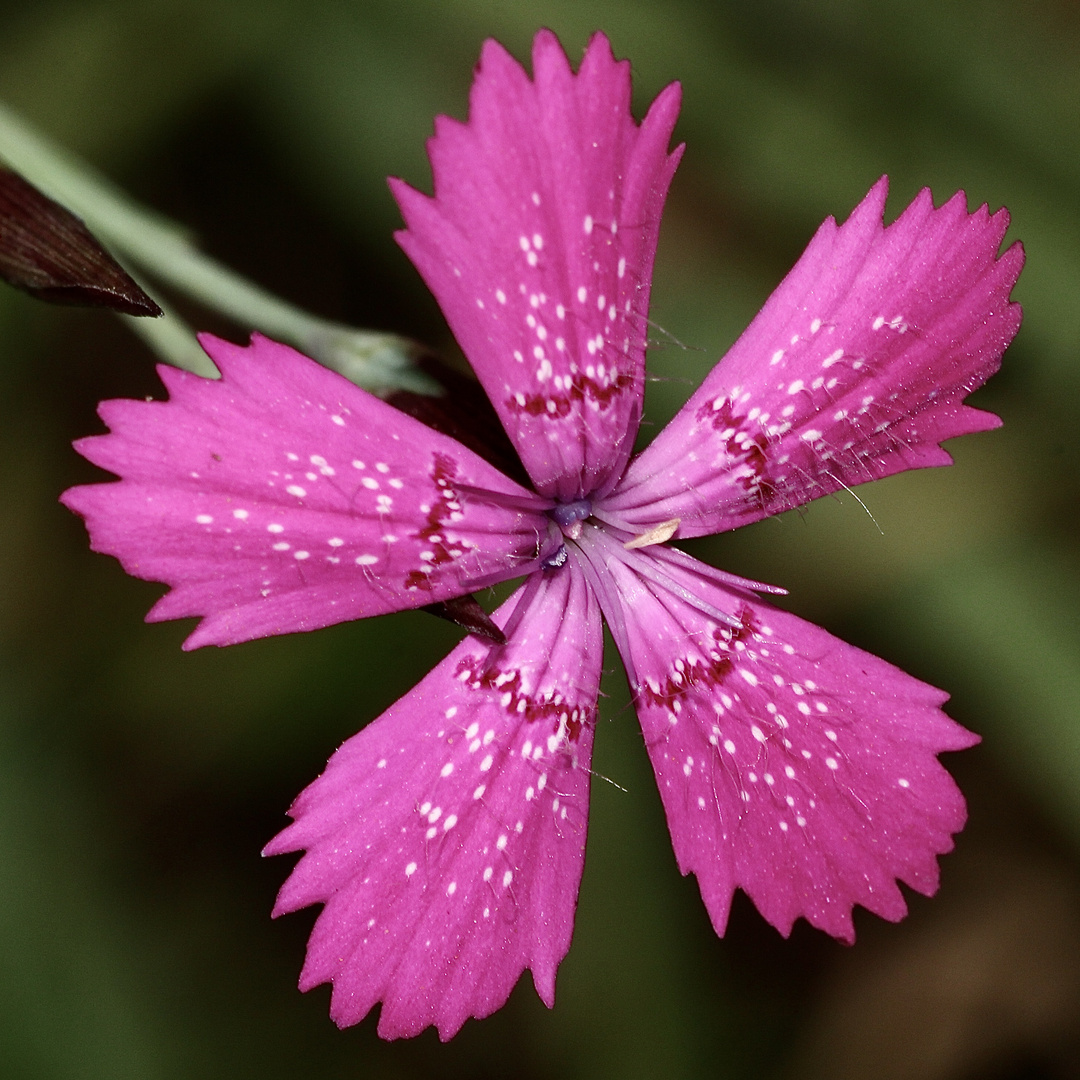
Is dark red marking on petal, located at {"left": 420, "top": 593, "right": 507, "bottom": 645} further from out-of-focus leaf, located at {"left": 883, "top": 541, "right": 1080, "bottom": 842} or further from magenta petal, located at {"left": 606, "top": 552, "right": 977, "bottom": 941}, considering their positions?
out-of-focus leaf, located at {"left": 883, "top": 541, "right": 1080, "bottom": 842}

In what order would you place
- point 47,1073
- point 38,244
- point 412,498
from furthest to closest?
1. point 47,1073
2. point 412,498
3. point 38,244

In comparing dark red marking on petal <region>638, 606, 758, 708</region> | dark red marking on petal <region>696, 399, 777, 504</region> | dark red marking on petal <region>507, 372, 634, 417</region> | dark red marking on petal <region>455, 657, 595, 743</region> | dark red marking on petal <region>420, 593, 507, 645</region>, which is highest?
dark red marking on petal <region>696, 399, 777, 504</region>

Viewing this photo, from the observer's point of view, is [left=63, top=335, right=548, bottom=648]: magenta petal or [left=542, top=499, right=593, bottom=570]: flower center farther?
[left=542, top=499, right=593, bottom=570]: flower center

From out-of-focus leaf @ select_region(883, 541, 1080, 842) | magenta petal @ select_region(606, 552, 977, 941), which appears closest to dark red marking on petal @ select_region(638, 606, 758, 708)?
magenta petal @ select_region(606, 552, 977, 941)

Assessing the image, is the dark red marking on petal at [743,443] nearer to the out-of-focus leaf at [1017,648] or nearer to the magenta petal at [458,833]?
the magenta petal at [458,833]

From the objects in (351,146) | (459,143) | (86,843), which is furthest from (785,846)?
(351,146)

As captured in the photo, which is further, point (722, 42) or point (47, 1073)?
point (722, 42)

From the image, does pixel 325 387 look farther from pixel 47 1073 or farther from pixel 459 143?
pixel 47 1073
